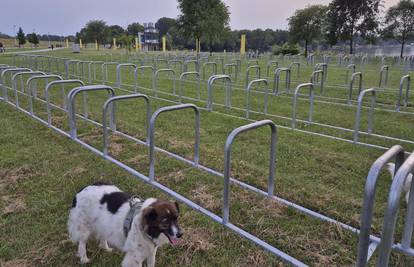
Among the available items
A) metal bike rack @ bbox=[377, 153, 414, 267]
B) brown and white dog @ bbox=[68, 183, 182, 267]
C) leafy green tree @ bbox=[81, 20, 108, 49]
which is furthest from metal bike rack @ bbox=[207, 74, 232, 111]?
leafy green tree @ bbox=[81, 20, 108, 49]

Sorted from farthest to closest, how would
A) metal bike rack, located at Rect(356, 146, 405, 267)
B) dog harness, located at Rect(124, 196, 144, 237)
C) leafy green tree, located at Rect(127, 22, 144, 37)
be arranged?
leafy green tree, located at Rect(127, 22, 144, 37), dog harness, located at Rect(124, 196, 144, 237), metal bike rack, located at Rect(356, 146, 405, 267)

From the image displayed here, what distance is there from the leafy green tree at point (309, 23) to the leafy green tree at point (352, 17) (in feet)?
3.67

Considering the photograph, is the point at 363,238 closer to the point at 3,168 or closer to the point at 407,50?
the point at 3,168

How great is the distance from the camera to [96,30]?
192 feet

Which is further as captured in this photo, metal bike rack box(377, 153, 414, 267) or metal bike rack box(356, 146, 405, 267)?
metal bike rack box(356, 146, 405, 267)

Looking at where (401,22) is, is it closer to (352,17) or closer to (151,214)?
(352,17)

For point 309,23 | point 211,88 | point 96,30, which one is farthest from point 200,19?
point 96,30

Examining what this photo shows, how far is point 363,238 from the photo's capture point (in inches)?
76.9

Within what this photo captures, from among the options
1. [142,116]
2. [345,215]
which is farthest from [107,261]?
[142,116]

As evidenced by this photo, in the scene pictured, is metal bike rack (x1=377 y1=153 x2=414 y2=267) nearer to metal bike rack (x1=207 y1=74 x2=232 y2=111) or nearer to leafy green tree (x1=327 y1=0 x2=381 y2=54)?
metal bike rack (x1=207 y1=74 x2=232 y2=111)

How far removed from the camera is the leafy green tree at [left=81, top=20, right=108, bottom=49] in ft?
192

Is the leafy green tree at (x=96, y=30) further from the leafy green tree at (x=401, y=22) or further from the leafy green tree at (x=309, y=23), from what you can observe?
the leafy green tree at (x=401, y=22)

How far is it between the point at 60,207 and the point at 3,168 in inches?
58.9

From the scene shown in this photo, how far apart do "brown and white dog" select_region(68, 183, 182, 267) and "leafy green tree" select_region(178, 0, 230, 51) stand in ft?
73.7
